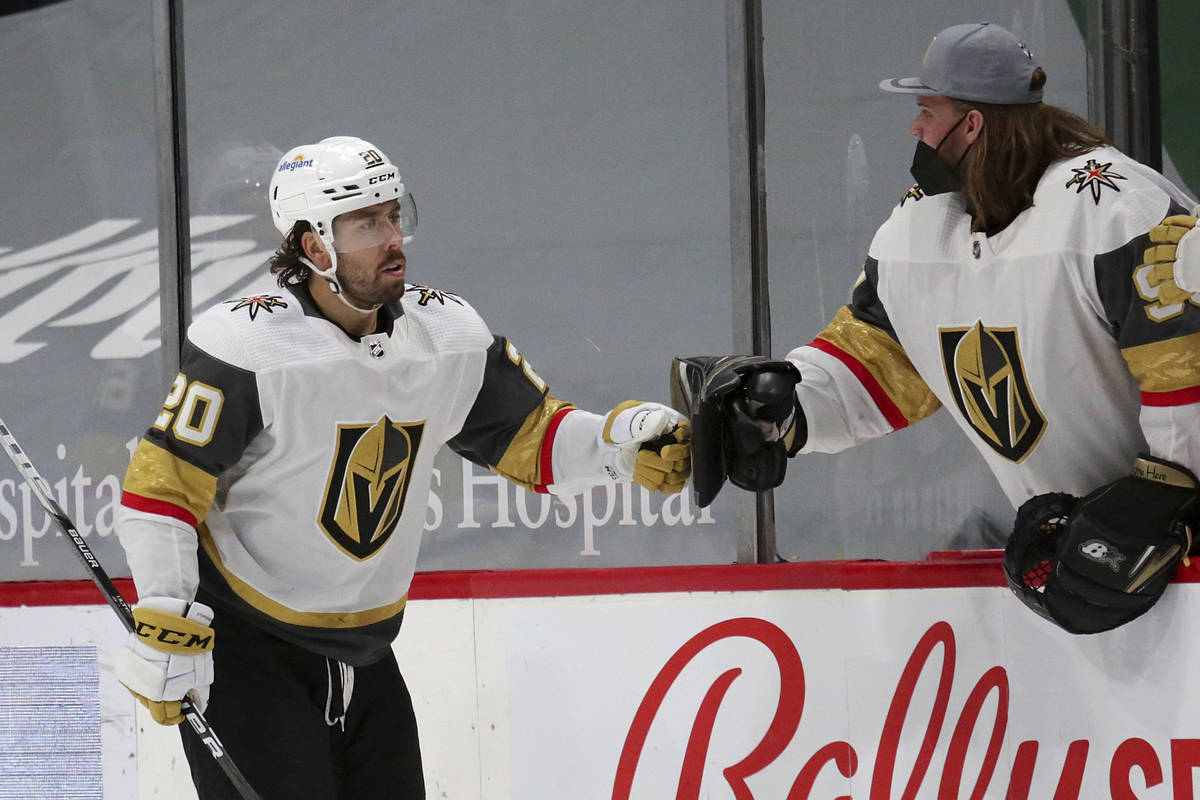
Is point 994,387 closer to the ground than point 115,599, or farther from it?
farther from it

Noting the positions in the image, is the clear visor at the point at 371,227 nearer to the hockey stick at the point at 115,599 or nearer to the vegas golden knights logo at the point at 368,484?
the vegas golden knights logo at the point at 368,484

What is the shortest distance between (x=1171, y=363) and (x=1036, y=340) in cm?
22

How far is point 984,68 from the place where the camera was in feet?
7.30

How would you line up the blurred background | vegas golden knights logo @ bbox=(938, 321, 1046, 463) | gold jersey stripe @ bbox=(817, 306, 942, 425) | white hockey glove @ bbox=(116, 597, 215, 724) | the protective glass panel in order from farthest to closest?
1. the protective glass panel
2. the blurred background
3. gold jersey stripe @ bbox=(817, 306, 942, 425)
4. vegas golden knights logo @ bbox=(938, 321, 1046, 463)
5. white hockey glove @ bbox=(116, 597, 215, 724)

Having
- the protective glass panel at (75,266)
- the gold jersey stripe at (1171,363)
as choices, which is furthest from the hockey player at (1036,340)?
the protective glass panel at (75,266)

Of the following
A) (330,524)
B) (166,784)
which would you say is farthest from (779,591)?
(166,784)

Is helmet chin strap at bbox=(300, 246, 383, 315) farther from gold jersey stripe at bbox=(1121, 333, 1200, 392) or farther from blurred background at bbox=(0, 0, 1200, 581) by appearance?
gold jersey stripe at bbox=(1121, 333, 1200, 392)

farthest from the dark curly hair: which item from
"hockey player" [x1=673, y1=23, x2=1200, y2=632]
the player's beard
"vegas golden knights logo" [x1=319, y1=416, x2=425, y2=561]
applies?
"hockey player" [x1=673, y1=23, x2=1200, y2=632]

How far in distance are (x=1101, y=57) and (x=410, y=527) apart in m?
1.78

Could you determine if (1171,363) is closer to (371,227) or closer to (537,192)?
(371,227)

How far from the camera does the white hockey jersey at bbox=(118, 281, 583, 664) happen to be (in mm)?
2201

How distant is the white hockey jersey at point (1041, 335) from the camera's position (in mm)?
2078

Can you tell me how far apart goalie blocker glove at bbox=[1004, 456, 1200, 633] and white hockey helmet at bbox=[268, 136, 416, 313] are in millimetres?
1165

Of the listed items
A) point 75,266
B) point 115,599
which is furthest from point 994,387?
point 75,266
